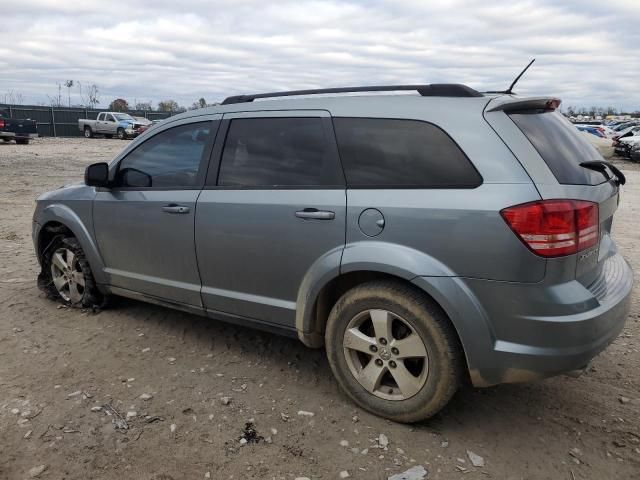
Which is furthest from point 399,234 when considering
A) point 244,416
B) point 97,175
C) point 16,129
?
point 16,129

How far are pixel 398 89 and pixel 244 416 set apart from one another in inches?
83.3

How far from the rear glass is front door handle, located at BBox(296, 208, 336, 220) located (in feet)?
3.55

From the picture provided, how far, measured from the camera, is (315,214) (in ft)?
10.2

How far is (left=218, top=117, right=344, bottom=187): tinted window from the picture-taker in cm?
321

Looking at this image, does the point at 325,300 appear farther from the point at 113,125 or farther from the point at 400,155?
the point at 113,125

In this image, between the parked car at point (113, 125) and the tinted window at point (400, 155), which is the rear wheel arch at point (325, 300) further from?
the parked car at point (113, 125)

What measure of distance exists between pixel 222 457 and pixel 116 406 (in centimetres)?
85

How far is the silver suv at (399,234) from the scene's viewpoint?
2572 millimetres

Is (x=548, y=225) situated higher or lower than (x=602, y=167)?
lower

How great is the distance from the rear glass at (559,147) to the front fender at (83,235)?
3368mm

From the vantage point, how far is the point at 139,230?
4.04 m

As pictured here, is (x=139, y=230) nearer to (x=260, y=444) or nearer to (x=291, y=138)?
(x=291, y=138)

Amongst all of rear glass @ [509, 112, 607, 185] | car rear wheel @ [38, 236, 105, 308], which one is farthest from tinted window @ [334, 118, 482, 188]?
car rear wheel @ [38, 236, 105, 308]

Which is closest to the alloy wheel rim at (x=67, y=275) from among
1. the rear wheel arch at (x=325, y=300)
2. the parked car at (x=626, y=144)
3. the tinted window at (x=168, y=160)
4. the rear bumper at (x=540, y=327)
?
the tinted window at (x=168, y=160)
